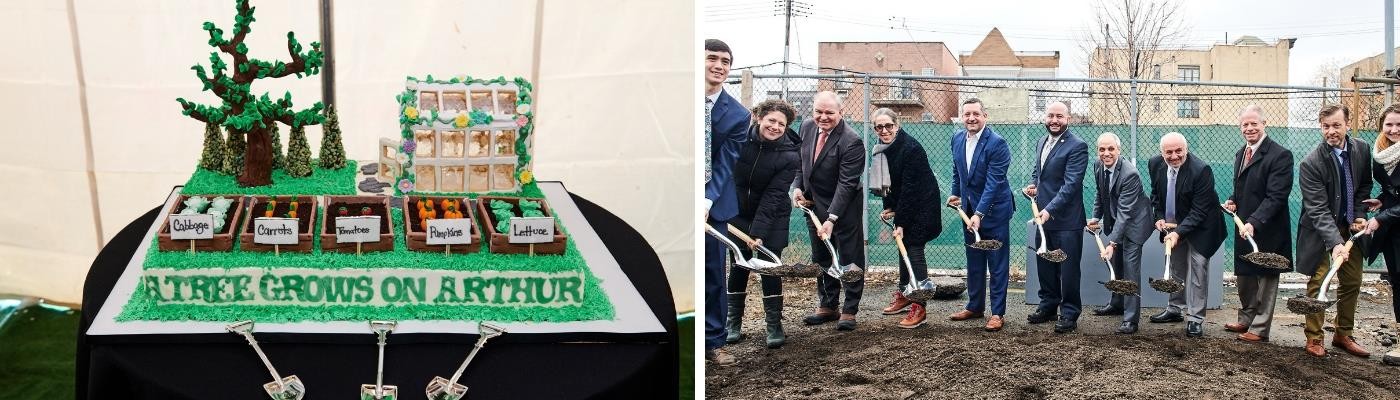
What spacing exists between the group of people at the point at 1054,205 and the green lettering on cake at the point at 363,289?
1.41 metres

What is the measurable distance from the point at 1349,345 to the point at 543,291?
2911mm

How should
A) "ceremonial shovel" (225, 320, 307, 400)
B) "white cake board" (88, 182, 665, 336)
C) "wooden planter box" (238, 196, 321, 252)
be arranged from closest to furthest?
1. "ceremonial shovel" (225, 320, 307, 400)
2. "white cake board" (88, 182, 665, 336)
3. "wooden planter box" (238, 196, 321, 252)

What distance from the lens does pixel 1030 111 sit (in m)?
4.07

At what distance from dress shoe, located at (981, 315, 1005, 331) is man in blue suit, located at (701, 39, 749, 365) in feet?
3.30

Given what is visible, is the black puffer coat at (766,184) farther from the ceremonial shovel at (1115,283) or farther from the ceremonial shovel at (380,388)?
the ceremonial shovel at (380,388)

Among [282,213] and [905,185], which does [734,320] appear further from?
[282,213]

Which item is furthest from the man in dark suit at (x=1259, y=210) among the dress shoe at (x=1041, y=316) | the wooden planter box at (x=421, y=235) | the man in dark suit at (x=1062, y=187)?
the wooden planter box at (x=421, y=235)

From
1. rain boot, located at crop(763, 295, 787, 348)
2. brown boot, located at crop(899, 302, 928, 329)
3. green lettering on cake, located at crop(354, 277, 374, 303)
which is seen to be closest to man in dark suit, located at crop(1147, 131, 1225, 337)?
brown boot, located at crop(899, 302, 928, 329)

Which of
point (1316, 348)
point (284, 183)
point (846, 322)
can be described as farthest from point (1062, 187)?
point (284, 183)

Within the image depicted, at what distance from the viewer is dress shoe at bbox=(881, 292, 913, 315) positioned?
13.9 ft

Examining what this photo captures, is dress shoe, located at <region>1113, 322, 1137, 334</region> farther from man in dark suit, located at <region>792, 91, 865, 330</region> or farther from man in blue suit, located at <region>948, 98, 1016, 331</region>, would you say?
man in dark suit, located at <region>792, 91, 865, 330</region>

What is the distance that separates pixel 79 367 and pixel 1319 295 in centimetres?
390

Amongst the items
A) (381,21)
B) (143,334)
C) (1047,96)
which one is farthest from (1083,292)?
(143,334)

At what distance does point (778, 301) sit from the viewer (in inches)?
165
